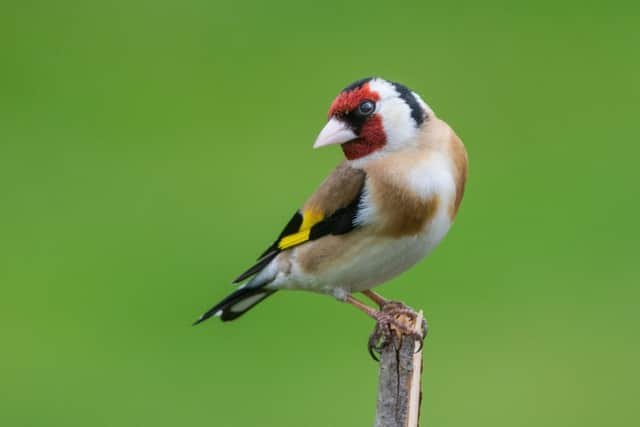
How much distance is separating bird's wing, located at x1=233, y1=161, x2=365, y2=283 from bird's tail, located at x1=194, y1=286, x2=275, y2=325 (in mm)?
254

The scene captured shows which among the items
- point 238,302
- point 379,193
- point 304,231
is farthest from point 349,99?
point 238,302

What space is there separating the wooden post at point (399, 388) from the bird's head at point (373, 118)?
2.91ft

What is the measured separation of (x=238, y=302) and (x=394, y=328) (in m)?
1.19

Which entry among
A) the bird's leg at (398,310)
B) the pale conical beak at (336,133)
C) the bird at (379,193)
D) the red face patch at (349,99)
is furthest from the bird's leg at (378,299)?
the red face patch at (349,99)

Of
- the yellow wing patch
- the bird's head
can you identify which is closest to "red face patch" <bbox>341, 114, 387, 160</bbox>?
the bird's head

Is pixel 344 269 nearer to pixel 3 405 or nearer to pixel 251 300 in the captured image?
pixel 251 300

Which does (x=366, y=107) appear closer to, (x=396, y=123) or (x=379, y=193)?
(x=396, y=123)

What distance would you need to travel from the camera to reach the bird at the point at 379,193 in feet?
19.9


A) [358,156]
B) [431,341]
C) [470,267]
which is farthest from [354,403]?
[358,156]

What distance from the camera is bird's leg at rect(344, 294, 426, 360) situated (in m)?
5.88

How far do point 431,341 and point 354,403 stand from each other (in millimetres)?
1058

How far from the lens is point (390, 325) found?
5.96 m

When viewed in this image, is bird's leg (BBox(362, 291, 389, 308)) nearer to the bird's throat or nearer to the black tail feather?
the black tail feather

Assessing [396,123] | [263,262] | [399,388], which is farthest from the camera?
[263,262]
